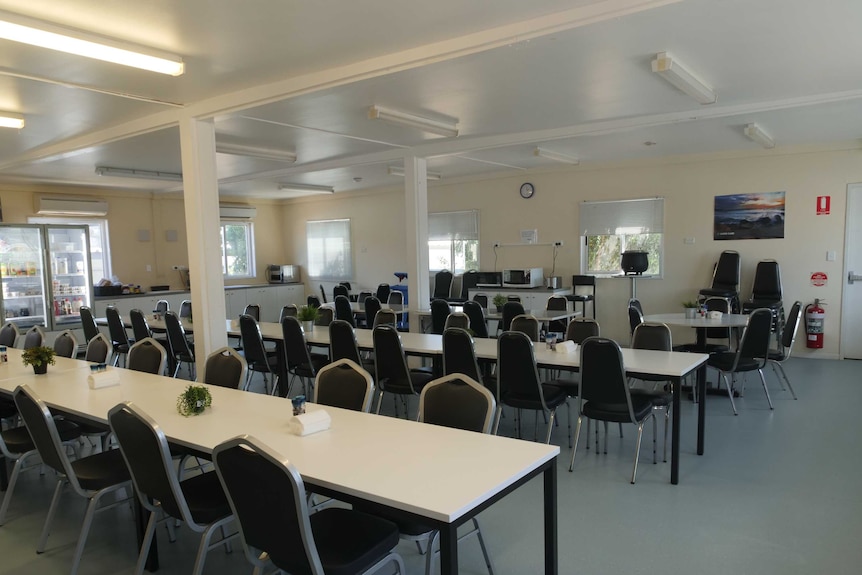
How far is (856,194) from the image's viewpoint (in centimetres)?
716

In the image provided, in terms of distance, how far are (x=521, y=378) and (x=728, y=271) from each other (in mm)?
5144

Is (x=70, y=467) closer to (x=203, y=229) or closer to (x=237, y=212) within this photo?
(x=203, y=229)

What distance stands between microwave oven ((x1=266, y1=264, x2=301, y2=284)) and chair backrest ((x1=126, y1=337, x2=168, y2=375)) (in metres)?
8.26

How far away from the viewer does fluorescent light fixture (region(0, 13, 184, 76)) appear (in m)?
3.15

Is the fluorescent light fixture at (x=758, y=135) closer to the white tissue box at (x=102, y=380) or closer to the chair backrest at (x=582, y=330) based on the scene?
the chair backrest at (x=582, y=330)

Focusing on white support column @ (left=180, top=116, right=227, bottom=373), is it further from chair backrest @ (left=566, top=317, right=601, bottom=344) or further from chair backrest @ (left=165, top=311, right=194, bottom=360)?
chair backrest @ (left=566, top=317, right=601, bottom=344)

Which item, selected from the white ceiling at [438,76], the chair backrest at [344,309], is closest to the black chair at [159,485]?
the white ceiling at [438,76]

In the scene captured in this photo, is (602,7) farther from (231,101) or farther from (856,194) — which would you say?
(856,194)

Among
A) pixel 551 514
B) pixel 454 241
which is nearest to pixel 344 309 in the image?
pixel 454 241

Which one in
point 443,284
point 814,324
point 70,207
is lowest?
point 814,324

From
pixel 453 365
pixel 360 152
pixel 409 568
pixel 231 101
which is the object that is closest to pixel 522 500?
pixel 409 568

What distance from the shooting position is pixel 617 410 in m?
3.70

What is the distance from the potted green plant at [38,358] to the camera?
3.95m

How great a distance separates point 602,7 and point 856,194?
5959 millimetres
